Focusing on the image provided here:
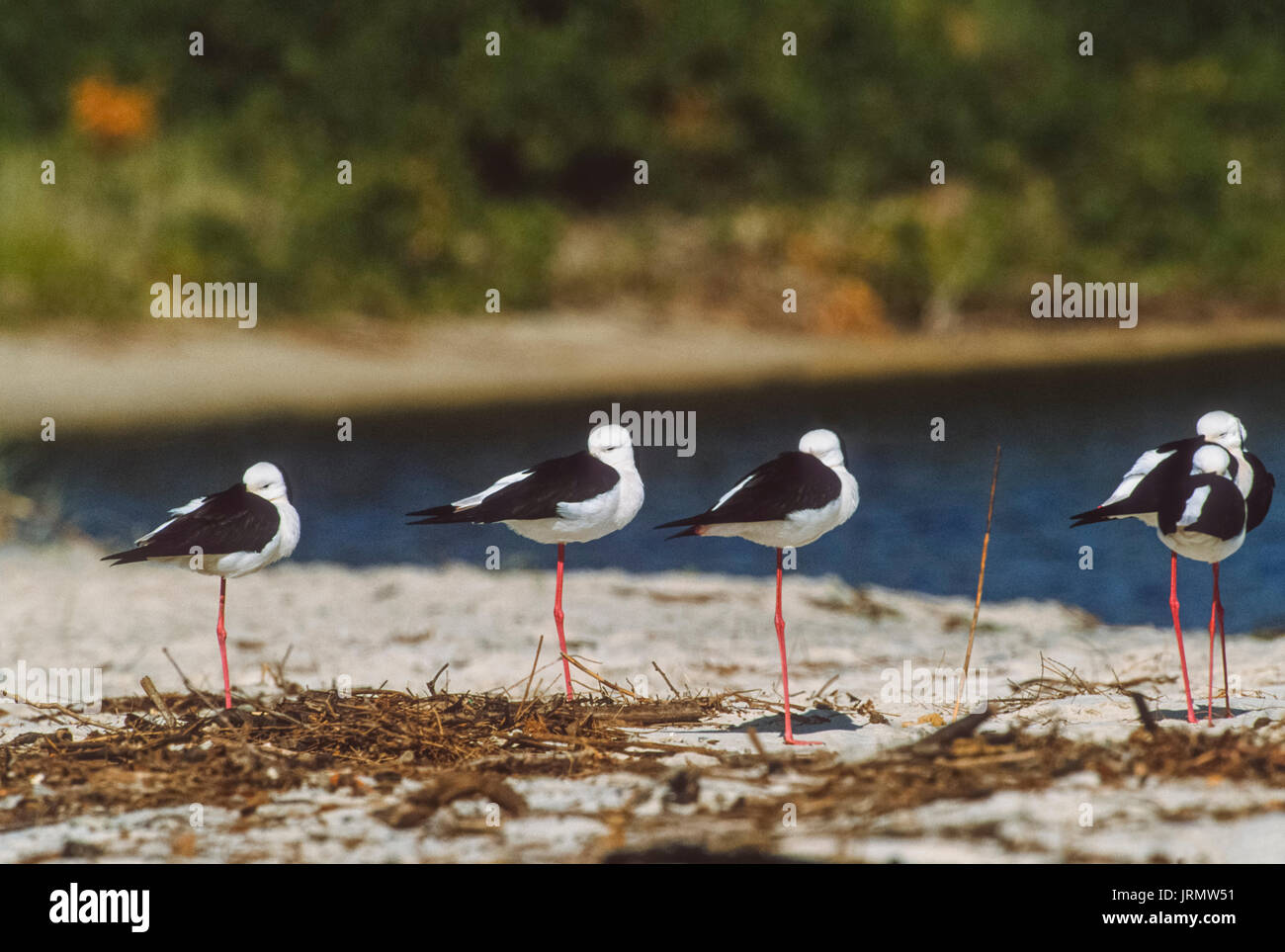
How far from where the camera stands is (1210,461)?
5789 mm

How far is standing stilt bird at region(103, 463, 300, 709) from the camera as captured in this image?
6.00m

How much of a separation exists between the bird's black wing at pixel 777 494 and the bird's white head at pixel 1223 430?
143cm

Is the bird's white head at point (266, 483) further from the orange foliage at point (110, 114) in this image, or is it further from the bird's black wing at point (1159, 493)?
the orange foliage at point (110, 114)

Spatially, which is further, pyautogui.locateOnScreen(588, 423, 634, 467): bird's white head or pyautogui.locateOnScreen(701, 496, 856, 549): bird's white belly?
pyautogui.locateOnScreen(588, 423, 634, 467): bird's white head

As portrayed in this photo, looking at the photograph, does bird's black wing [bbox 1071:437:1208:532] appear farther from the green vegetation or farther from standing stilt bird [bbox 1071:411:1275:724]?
the green vegetation

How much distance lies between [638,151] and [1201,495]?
2417 centimetres

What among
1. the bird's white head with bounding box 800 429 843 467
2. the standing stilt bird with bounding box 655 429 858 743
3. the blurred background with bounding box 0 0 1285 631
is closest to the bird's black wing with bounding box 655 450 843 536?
the standing stilt bird with bounding box 655 429 858 743

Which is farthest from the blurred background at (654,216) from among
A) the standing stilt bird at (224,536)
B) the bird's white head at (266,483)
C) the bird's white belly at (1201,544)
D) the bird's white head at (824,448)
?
the bird's white belly at (1201,544)

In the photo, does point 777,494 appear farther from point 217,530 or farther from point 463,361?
point 463,361

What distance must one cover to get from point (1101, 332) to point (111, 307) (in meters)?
15.7

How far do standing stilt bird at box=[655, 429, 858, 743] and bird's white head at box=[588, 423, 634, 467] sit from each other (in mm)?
403

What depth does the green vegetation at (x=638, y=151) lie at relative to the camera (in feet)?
83.7
